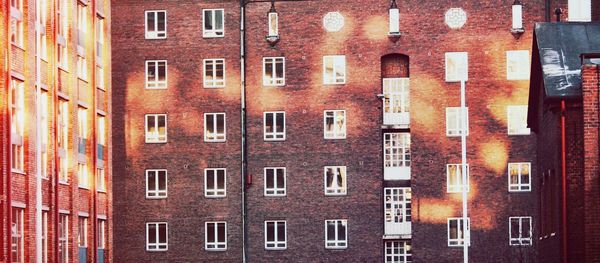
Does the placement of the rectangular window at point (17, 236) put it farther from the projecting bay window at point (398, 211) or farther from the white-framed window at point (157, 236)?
the projecting bay window at point (398, 211)

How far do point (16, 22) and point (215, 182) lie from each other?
25.6 meters

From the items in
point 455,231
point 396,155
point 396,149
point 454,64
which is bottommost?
point 455,231

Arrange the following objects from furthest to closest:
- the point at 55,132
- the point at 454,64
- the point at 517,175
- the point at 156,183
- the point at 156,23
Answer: the point at 156,23 → the point at 156,183 → the point at 454,64 → the point at 517,175 → the point at 55,132

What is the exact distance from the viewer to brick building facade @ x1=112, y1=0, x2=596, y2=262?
81438mm

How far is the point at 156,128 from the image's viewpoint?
84062 mm

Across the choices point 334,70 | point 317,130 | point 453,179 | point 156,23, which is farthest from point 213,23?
point 453,179

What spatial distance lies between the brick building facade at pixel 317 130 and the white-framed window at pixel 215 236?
3.2 inches

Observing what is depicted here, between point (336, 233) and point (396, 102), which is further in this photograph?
point (336, 233)

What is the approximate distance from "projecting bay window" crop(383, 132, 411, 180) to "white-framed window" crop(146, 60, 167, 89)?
43.0ft

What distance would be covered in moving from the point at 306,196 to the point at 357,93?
6538 mm

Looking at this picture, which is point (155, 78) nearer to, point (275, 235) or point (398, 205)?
point (275, 235)

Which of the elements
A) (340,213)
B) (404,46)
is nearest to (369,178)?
(340,213)

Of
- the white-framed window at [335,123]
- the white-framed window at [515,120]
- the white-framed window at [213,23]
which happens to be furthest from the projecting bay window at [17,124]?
the white-framed window at [515,120]

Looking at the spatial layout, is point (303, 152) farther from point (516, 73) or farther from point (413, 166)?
point (516, 73)
